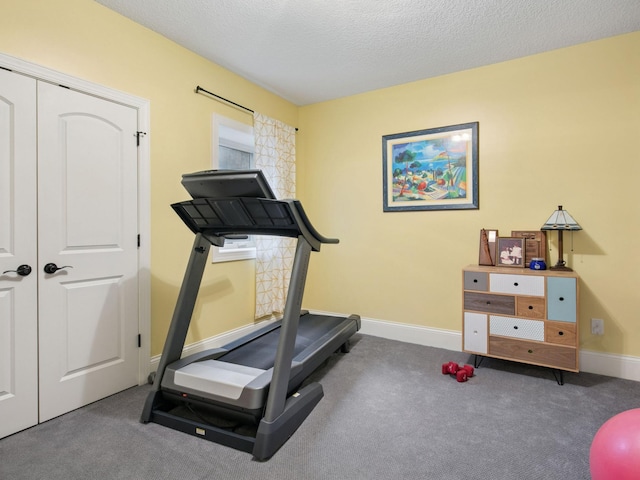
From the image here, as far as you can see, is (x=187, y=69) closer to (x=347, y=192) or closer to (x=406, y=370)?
(x=347, y=192)

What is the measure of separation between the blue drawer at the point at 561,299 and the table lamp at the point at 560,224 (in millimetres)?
293

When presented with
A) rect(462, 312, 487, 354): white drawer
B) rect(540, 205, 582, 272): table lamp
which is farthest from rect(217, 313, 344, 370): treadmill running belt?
rect(540, 205, 582, 272): table lamp

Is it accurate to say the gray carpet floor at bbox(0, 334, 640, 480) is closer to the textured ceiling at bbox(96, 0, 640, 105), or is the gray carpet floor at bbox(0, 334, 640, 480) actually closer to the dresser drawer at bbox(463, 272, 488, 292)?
the dresser drawer at bbox(463, 272, 488, 292)

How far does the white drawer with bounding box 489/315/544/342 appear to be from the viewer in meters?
2.51

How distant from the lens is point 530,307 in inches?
99.9

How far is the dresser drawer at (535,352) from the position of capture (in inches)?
95.2

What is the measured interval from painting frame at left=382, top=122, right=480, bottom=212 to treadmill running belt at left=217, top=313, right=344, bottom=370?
140 cm

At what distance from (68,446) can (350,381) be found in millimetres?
1772

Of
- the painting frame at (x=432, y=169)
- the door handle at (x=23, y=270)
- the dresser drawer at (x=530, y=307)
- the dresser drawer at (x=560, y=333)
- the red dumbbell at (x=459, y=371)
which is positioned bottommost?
the red dumbbell at (x=459, y=371)

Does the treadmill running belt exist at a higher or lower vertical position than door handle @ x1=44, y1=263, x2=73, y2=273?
lower

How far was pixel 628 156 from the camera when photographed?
2.58 m

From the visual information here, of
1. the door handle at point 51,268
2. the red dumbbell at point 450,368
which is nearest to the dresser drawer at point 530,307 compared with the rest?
the red dumbbell at point 450,368

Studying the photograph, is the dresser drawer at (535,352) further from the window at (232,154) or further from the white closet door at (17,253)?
the white closet door at (17,253)

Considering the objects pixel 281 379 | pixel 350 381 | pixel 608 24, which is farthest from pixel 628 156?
pixel 281 379
